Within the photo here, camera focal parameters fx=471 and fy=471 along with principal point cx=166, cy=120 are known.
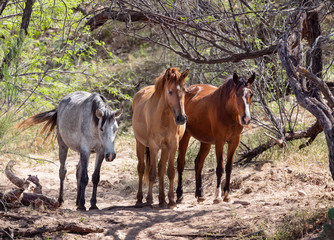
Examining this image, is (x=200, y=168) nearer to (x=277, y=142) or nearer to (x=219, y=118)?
(x=219, y=118)

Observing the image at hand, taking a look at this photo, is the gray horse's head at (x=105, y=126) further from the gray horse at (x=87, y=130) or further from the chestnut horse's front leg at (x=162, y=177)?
the chestnut horse's front leg at (x=162, y=177)

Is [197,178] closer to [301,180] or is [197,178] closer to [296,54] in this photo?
[301,180]

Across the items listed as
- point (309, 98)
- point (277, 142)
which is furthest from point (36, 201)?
point (277, 142)

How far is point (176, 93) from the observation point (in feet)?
21.6

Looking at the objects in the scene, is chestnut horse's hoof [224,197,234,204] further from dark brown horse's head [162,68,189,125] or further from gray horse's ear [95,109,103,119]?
gray horse's ear [95,109,103,119]

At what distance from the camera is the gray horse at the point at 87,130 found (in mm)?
6930

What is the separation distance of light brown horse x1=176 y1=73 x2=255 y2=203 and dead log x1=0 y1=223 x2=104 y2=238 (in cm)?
234

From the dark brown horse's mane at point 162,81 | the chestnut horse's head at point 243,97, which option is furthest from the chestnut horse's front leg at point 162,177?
the chestnut horse's head at point 243,97

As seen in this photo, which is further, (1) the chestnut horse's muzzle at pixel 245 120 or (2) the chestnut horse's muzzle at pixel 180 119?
(1) the chestnut horse's muzzle at pixel 245 120

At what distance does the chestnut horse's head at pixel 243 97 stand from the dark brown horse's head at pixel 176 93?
34.2 inches

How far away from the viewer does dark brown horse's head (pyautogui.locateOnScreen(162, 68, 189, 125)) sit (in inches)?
255

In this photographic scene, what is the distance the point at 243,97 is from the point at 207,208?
168 cm

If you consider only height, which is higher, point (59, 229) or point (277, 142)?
point (277, 142)

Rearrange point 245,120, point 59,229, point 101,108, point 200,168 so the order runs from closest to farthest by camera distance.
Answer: point 59,229
point 245,120
point 101,108
point 200,168
